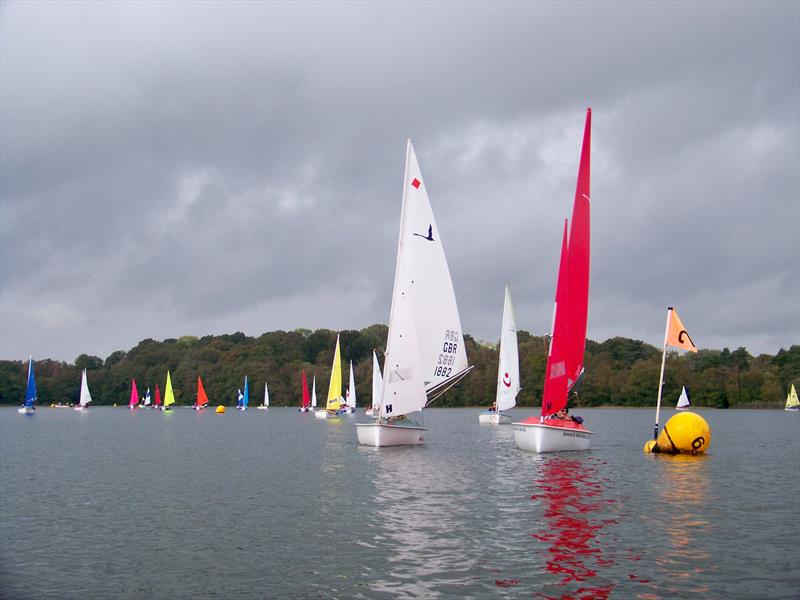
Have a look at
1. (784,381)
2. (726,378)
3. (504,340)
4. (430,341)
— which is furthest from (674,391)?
(430,341)

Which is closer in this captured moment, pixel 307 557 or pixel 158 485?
pixel 307 557

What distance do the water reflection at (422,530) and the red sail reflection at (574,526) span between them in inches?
76.3

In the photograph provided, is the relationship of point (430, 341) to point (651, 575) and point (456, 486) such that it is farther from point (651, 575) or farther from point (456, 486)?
point (651, 575)

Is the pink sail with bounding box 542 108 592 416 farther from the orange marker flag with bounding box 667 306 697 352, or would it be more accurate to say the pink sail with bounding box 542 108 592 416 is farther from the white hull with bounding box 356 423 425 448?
the white hull with bounding box 356 423 425 448

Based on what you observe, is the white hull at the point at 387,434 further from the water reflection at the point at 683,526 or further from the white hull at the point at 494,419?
the white hull at the point at 494,419

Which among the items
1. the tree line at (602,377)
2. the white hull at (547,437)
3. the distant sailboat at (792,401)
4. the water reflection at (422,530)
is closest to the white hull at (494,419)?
the white hull at (547,437)

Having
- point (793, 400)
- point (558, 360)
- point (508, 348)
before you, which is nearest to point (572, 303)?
point (558, 360)

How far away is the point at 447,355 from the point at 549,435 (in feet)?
26.6

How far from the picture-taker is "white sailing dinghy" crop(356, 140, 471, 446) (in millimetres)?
42500

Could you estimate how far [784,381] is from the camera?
149 metres

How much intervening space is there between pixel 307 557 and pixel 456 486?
12405 millimetres

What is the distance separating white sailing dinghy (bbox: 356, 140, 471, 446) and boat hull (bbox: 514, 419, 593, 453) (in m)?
5.79

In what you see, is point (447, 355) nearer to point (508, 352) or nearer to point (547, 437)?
point (547, 437)

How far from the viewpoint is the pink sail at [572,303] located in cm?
3831
